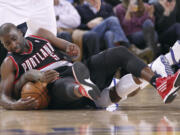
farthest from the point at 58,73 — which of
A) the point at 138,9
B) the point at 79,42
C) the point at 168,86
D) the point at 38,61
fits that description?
the point at 138,9

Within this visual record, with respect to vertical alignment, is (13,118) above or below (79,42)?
above

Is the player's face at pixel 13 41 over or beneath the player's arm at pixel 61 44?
over

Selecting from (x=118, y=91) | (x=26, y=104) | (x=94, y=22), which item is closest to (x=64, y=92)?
(x=26, y=104)

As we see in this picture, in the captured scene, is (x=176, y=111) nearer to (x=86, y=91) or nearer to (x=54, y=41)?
(x=86, y=91)

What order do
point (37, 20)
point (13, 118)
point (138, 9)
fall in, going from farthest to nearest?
point (138, 9), point (37, 20), point (13, 118)

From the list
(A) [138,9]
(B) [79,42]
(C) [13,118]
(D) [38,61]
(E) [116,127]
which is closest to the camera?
(E) [116,127]

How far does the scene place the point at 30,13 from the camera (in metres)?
4.78

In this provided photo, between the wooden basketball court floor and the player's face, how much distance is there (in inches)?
22.1

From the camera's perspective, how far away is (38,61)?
405 cm

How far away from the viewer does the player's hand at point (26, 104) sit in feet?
12.5

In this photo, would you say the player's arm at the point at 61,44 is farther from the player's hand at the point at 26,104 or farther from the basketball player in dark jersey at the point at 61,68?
the player's hand at the point at 26,104

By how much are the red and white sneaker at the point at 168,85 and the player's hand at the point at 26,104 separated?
3.53 feet

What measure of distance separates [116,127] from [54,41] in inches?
61.3

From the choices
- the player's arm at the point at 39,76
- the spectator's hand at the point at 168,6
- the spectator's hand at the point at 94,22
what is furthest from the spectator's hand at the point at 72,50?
the spectator's hand at the point at 168,6
